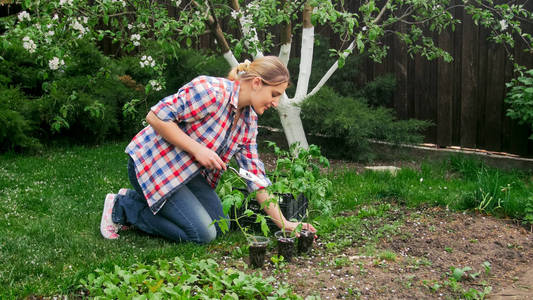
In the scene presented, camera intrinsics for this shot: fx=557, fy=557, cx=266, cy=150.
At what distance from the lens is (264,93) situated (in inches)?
129

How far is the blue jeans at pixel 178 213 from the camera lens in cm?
354

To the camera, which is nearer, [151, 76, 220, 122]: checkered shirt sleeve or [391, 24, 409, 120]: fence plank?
[151, 76, 220, 122]: checkered shirt sleeve

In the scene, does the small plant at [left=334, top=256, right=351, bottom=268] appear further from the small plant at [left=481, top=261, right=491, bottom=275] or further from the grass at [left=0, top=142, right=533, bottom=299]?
the small plant at [left=481, top=261, right=491, bottom=275]

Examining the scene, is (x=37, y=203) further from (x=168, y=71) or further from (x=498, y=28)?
(x=498, y=28)

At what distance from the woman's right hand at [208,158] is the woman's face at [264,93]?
390mm

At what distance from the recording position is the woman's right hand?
3262mm

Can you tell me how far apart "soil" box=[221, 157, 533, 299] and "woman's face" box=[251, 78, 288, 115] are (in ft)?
2.88

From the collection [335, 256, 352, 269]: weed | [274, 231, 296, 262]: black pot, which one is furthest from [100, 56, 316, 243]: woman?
[335, 256, 352, 269]: weed

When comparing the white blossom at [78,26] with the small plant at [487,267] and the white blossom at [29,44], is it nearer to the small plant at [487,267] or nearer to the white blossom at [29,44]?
the white blossom at [29,44]

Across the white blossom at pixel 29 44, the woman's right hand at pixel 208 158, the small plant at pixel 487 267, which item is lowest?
the small plant at pixel 487 267

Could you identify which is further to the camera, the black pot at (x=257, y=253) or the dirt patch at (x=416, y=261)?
the black pot at (x=257, y=253)

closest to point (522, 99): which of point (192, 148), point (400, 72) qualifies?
point (400, 72)

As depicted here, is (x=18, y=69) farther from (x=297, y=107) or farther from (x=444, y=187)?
(x=444, y=187)

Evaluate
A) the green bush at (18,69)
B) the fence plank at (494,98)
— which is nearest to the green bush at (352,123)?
the fence plank at (494,98)
